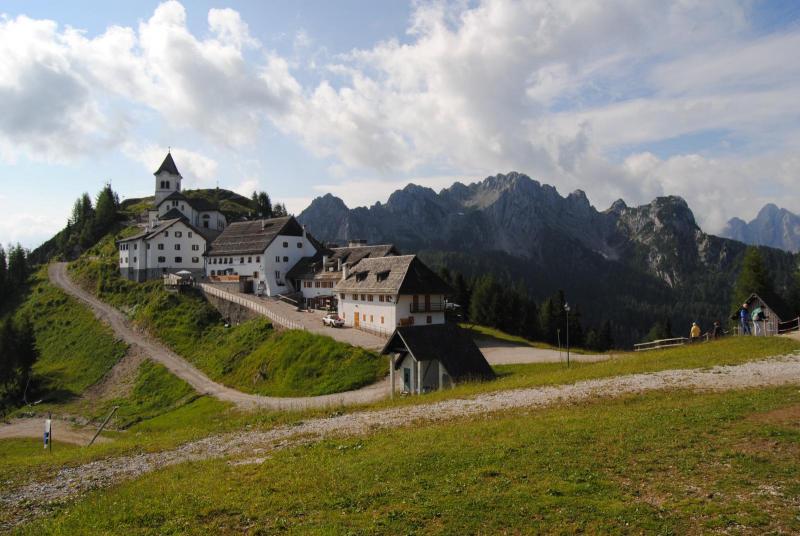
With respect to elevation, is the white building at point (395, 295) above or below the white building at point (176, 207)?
below

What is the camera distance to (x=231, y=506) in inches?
549

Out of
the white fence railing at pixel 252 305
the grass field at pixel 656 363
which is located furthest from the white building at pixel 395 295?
the grass field at pixel 656 363

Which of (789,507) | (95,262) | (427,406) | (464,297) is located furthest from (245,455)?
(95,262)

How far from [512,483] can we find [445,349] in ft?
68.5

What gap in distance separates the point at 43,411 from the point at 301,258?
36902mm

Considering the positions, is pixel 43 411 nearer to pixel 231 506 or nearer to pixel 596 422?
pixel 231 506

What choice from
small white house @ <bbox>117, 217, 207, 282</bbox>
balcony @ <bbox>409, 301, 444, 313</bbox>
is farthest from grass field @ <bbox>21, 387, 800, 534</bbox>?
small white house @ <bbox>117, 217, 207, 282</bbox>

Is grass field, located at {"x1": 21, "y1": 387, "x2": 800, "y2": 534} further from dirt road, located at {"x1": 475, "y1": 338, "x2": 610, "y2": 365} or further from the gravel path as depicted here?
dirt road, located at {"x1": 475, "y1": 338, "x2": 610, "y2": 365}

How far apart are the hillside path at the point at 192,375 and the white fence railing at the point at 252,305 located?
30.7 ft

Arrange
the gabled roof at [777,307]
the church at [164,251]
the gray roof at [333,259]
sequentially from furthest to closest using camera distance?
1. the church at [164,251]
2. the gray roof at [333,259]
3. the gabled roof at [777,307]

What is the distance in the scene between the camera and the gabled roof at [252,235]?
7681 cm

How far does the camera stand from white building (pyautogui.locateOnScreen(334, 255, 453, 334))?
171 feet

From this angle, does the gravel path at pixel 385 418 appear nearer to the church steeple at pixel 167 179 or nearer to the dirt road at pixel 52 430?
the dirt road at pixel 52 430

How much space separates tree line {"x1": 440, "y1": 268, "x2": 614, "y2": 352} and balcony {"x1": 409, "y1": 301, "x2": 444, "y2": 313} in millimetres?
21672
